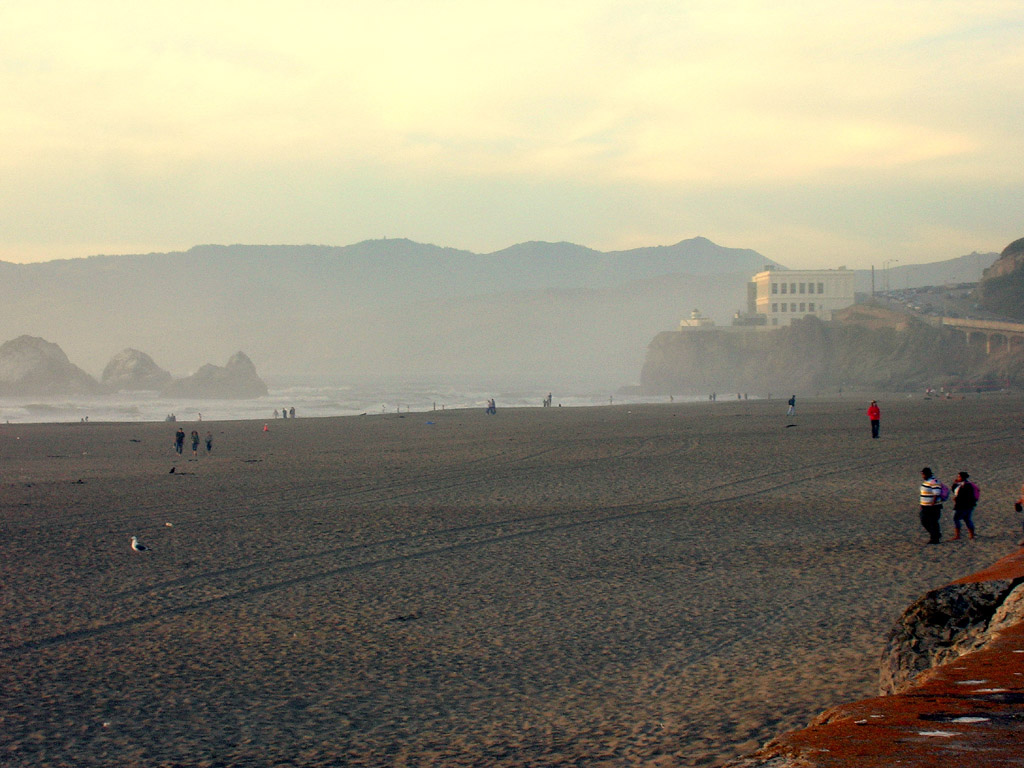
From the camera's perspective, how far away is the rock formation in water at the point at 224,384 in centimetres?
10756

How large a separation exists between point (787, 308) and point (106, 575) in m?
113

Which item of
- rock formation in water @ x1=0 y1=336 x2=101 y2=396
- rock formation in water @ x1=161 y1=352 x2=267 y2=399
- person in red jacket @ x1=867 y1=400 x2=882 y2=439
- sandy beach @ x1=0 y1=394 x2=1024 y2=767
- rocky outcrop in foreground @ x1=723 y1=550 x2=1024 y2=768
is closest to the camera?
rocky outcrop in foreground @ x1=723 y1=550 x2=1024 y2=768

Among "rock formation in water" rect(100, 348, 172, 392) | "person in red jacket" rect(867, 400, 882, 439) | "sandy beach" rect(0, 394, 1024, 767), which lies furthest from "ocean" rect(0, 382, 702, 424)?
"sandy beach" rect(0, 394, 1024, 767)

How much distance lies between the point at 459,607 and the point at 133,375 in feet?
378

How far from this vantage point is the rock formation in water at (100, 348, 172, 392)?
378ft

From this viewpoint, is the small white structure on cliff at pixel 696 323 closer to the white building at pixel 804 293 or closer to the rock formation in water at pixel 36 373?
the white building at pixel 804 293

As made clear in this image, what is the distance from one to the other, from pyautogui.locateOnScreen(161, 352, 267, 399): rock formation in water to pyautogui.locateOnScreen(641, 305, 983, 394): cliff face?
4686cm

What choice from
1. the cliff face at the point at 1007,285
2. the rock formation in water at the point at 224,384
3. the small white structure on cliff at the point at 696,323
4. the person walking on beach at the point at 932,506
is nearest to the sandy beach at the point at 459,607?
the person walking on beach at the point at 932,506

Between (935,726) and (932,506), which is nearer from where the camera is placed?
(935,726)

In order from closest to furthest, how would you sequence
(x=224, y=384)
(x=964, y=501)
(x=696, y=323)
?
(x=964, y=501), (x=224, y=384), (x=696, y=323)

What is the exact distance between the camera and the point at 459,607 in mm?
10914

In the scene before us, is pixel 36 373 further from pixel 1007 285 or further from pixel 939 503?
pixel 939 503

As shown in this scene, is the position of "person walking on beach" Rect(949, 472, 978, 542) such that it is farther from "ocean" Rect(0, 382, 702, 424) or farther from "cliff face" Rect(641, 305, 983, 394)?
"cliff face" Rect(641, 305, 983, 394)

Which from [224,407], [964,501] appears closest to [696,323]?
[224,407]
